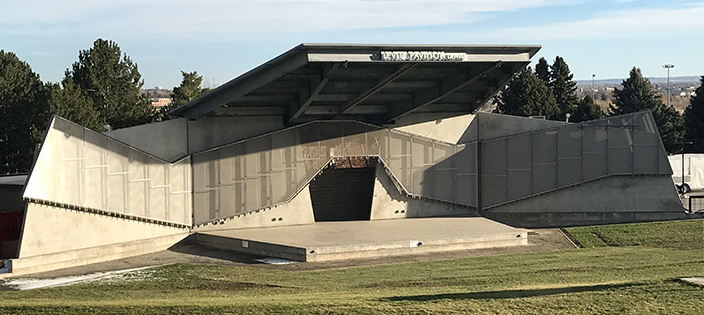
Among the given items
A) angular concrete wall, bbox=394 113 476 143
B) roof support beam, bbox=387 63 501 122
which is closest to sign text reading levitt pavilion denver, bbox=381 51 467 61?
roof support beam, bbox=387 63 501 122

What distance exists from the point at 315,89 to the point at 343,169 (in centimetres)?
828

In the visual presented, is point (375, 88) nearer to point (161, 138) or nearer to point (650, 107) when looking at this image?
point (161, 138)

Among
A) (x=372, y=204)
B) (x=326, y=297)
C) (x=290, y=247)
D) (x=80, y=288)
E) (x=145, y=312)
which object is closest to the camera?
(x=145, y=312)

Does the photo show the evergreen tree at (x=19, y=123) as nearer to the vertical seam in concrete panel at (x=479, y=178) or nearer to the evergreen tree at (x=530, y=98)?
the vertical seam in concrete panel at (x=479, y=178)

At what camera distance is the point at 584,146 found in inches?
1673

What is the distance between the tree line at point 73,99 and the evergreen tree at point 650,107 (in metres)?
49.7

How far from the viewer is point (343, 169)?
42.3 metres

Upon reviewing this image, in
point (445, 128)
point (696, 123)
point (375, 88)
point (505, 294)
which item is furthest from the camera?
point (696, 123)

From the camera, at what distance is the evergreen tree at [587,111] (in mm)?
83188

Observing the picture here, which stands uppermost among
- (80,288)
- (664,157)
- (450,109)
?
(450,109)

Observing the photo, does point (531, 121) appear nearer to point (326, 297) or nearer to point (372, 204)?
point (372, 204)

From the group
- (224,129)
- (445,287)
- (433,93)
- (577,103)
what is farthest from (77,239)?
(577,103)

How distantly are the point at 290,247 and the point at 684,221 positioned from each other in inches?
828

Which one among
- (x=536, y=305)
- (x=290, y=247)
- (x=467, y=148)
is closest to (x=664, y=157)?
(x=467, y=148)
